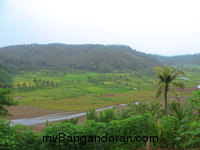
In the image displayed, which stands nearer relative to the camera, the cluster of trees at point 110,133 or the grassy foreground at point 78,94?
the cluster of trees at point 110,133

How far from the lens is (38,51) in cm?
18488

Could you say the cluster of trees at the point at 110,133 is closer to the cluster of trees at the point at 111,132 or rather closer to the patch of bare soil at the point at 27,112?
the cluster of trees at the point at 111,132

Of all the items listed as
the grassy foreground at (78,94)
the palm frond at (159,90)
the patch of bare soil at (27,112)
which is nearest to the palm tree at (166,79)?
the palm frond at (159,90)

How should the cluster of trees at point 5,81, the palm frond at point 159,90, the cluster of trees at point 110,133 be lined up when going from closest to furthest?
the cluster of trees at point 110,133 → the palm frond at point 159,90 → the cluster of trees at point 5,81

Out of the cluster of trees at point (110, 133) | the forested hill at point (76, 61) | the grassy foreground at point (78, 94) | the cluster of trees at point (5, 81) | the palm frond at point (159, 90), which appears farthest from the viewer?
the forested hill at point (76, 61)

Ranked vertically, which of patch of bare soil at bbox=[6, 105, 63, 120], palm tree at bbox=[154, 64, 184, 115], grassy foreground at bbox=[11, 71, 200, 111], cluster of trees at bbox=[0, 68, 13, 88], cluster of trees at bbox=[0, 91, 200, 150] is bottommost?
patch of bare soil at bbox=[6, 105, 63, 120]

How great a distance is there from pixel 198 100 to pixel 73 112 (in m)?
30.6

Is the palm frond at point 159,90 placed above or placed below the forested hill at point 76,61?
below

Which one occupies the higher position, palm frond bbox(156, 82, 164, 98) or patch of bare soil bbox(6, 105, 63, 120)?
palm frond bbox(156, 82, 164, 98)

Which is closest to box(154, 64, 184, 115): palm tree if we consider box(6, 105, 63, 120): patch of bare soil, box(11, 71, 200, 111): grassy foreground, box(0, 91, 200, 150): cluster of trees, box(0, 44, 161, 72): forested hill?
box(0, 91, 200, 150): cluster of trees

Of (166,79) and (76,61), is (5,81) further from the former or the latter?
(76,61)

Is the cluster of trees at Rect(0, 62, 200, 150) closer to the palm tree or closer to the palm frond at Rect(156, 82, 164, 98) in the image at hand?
the palm frond at Rect(156, 82, 164, 98)

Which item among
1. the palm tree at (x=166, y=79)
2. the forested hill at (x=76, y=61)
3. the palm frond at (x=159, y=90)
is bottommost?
the palm frond at (x=159, y=90)

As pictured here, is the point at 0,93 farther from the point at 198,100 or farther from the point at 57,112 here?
the point at 57,112
